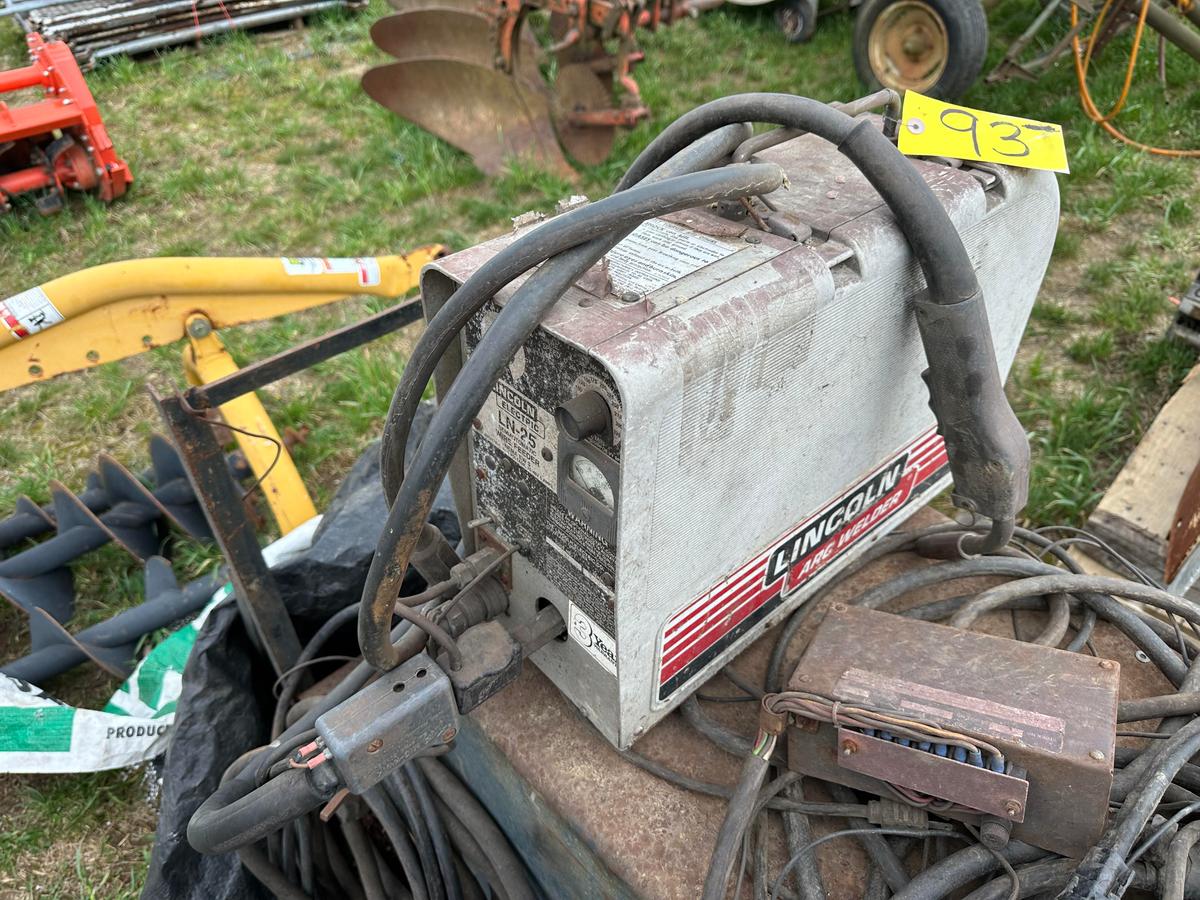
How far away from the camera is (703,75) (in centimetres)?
414

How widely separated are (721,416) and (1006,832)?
501 millimetres

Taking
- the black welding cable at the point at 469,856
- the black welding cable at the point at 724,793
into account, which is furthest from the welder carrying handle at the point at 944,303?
the black welding cable at the point at 469,856

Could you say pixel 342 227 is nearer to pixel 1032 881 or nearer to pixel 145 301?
pixel 145 301

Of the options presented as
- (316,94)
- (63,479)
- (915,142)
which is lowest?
(63,479)

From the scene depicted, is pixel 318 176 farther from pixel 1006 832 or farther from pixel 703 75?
pixel 1006 832

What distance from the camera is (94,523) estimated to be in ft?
6.19

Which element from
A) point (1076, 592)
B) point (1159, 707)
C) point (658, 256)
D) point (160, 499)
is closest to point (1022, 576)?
point (1076, 592)

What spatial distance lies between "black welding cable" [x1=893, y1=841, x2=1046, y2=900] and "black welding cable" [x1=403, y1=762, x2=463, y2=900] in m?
0.57

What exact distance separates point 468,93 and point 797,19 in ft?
6.36

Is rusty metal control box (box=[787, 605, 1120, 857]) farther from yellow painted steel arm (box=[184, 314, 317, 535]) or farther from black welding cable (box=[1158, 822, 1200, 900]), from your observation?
yellow painted steel arm (box=[184, 314, 317, 535])

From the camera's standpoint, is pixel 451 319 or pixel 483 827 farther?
pixel 483 827

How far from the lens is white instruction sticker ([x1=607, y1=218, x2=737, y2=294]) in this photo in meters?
0.80

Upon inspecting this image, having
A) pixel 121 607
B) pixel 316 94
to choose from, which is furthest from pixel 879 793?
pixel 316 94

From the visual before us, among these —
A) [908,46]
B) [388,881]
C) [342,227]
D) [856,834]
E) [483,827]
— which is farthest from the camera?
[908,46]
